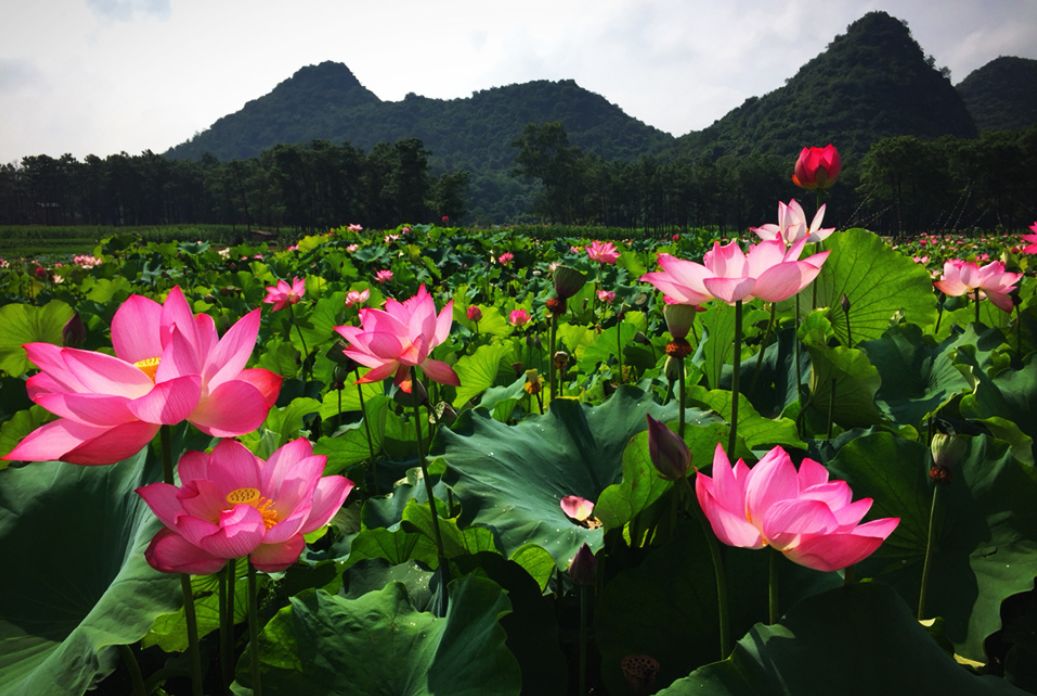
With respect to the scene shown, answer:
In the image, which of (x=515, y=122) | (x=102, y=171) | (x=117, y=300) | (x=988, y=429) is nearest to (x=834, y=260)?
(x=988, y=429)

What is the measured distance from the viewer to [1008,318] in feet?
5.36

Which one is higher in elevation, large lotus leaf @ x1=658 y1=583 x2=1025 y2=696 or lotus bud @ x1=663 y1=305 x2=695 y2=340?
lotus bud @ x1=663 y1=305 x2=695 y2=340

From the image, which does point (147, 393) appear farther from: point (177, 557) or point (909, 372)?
point (909, 372)

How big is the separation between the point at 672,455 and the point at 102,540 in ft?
2.18

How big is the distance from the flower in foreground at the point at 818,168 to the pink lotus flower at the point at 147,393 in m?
1.24

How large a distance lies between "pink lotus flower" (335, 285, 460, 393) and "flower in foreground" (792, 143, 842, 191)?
3.20 ft

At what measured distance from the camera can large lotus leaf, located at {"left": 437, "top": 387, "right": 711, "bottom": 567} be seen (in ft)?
2.46

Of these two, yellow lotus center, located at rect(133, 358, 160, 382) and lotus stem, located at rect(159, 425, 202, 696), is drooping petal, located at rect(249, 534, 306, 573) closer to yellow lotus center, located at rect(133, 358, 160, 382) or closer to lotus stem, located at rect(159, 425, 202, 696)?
lotus stem, located at rect(159, 425, 202, 696)

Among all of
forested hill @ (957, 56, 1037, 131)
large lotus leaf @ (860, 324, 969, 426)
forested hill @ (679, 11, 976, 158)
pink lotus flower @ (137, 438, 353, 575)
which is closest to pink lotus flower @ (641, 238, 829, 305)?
pink lotus flower @ (137, 438, 353, 575)

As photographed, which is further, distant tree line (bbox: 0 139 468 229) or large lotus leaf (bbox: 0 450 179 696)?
distant tree line (bbox: 0 139 468 229)

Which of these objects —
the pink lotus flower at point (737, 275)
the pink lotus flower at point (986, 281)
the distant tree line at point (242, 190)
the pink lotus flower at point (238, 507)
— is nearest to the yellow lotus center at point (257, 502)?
the pink lotus flower at point (238, 507)

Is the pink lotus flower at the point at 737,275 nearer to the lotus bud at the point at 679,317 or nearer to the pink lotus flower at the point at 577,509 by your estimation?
the lotus bud at the point at 679,317

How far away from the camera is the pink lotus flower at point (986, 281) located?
4.24 ft

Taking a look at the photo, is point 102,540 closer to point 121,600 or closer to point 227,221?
point 121,600
